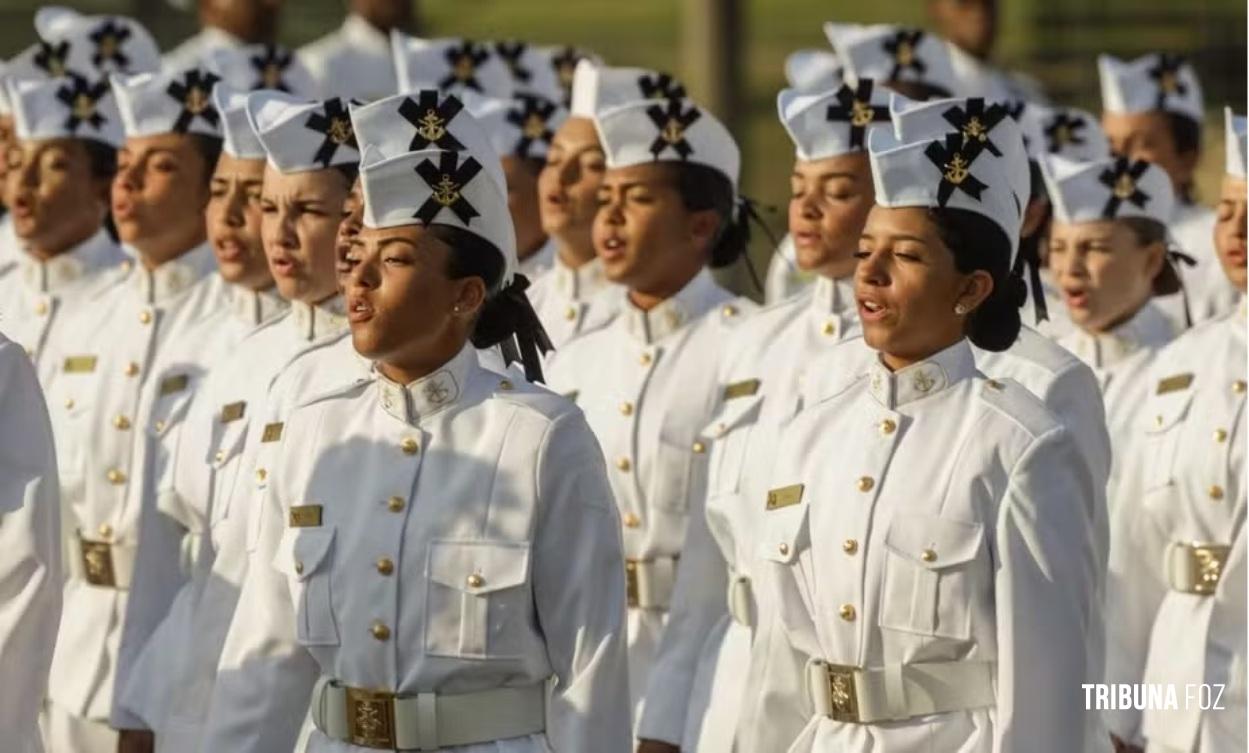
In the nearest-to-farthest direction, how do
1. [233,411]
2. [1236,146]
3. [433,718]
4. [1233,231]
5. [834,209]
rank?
[433,718] → [233,411] → [834,209] → [1233,231] → [1236,146]

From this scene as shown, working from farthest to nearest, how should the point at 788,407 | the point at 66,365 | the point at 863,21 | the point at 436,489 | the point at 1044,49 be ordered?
Result: 1. the point at 863,21
2. the point at 1044,49
3. the point at 66,365
4. the point at 788,407
5. the point at 436,489

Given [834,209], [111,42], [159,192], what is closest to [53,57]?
[111,42]

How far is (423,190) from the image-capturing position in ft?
26.4

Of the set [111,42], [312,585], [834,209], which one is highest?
[111,42]

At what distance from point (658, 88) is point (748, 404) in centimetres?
153

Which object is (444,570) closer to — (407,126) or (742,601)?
(407,126)

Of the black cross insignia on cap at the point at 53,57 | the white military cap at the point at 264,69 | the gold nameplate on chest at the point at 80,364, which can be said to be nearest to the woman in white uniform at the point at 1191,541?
the gold nameplate on chest at the point at 80,364

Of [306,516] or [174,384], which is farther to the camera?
[174,384]

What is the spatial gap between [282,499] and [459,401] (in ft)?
1.41

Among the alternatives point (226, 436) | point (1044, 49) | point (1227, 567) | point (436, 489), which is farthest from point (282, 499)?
point (1044, 49)

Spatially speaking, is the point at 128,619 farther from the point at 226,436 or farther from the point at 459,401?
the point at 459,401

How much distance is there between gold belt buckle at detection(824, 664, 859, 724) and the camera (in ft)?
26.6

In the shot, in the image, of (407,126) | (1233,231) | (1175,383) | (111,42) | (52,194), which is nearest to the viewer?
(407,126)

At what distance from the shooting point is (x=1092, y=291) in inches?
465
